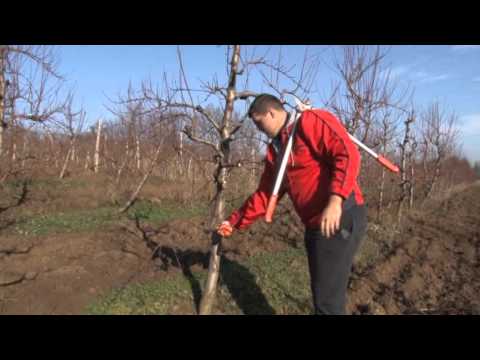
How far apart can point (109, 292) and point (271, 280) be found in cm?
201

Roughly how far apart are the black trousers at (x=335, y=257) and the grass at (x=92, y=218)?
228 inches

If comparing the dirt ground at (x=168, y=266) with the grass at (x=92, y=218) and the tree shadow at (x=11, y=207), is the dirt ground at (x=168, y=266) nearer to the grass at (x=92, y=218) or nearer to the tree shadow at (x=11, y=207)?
the grass at (x=92, y=218)

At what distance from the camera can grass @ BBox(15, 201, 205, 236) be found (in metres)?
7.35

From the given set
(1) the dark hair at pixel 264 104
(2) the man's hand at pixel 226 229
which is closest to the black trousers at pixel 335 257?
(2) the man's hand at pixel 226 229

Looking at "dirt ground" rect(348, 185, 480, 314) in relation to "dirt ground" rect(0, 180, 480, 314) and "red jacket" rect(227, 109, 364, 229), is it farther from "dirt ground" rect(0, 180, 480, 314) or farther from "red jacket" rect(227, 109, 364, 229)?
"red jacket" rect(227, 109, 364, 229)

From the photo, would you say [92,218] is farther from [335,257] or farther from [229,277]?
[335,257]

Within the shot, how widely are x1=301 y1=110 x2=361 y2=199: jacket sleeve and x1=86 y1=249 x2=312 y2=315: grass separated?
222 cm

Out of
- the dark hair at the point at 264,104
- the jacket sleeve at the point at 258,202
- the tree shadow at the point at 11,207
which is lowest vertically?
the tree shadow at the point at 11,207

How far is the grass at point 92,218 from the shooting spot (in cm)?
735

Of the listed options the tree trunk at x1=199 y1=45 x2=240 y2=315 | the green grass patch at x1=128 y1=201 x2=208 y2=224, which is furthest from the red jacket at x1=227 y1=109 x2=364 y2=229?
the green grass patch at x1=128 y1=201 x2=208 y2=224

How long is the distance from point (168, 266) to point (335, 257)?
9.99ft

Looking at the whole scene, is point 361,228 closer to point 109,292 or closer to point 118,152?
point 109,292

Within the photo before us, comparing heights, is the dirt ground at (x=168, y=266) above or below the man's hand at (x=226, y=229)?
below
